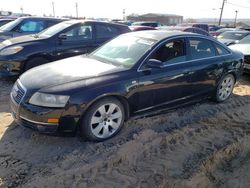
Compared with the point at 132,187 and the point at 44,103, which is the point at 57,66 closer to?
the point at 44,103

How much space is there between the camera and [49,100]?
11.5 ft

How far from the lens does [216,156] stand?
372 cm

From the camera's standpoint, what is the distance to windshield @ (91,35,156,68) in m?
4.28

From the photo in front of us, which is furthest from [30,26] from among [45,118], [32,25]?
[45,118]

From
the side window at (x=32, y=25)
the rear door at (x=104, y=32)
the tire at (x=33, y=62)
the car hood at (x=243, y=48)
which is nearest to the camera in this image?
the tire at (x=33, y=62)

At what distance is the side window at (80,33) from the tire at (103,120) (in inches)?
140

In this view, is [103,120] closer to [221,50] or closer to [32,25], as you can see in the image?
[221,50]

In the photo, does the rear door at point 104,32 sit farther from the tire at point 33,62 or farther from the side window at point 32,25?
the side window at point 32,25

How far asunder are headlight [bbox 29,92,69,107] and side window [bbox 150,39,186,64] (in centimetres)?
157

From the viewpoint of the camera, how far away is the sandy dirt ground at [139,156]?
312cm

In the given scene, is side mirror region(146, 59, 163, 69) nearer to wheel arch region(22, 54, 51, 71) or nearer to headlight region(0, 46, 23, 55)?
wheel arch region(22, 54, 51, 71)

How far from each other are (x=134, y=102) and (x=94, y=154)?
999 millimetres

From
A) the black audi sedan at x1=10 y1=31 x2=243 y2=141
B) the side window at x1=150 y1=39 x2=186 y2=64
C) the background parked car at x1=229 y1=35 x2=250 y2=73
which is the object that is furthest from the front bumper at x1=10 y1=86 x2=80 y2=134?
the background parked car at x1=229 y1=35 x2=250 y2=73

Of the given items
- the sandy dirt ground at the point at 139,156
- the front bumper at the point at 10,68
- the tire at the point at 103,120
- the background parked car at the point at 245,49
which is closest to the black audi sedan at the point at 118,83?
the tire at the point at 103,120
